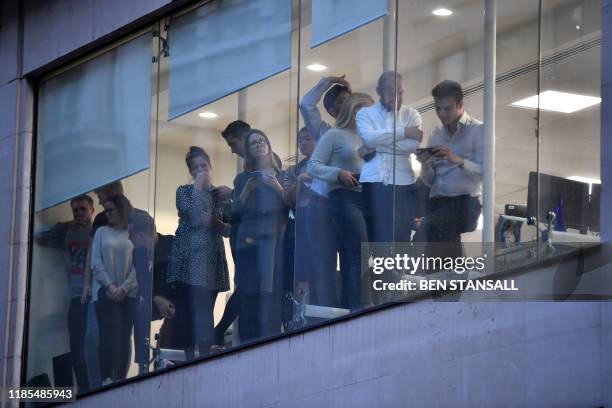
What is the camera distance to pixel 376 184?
12.3m

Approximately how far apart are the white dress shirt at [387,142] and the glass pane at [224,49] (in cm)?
164

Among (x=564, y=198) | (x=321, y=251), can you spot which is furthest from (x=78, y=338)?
(x=564, y=198)

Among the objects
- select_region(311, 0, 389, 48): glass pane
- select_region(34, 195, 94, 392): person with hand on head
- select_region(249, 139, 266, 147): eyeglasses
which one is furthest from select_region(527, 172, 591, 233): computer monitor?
select_region(34, 195, 94, 392): person with hand on head

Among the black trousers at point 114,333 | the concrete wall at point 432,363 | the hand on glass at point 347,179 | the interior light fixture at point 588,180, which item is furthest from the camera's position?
the black trousers at point 114,333

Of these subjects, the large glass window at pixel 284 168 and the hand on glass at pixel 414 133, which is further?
the hand on glass at pixel 414 133

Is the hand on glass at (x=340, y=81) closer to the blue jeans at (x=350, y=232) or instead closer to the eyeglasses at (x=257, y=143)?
the blue jeans at (x=350, y=232)

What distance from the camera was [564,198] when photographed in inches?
421

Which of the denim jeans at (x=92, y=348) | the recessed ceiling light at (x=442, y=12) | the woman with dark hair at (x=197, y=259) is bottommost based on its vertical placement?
the denim jeans at (x=92, y=348)

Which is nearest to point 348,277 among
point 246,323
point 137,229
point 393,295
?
point 393,295

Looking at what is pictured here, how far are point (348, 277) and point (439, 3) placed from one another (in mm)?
2621

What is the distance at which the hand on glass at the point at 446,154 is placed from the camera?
11617 millimetres

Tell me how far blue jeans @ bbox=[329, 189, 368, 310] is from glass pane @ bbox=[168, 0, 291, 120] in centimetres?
181

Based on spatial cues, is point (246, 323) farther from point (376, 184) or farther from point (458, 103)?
point (458, 103)

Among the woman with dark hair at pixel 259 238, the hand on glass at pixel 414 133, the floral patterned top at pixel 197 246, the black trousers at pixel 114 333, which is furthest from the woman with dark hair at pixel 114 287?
the hand on glass at pixel 414 133
